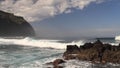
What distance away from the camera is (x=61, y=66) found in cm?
2083

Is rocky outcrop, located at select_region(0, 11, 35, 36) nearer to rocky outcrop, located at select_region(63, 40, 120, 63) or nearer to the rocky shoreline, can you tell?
rocky outcrop, located at select_region(63, 40, 120, 63)

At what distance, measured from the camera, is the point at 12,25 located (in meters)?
142

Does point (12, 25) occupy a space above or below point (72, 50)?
above

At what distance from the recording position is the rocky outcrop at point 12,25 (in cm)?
13062

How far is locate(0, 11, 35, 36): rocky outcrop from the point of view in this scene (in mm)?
130625

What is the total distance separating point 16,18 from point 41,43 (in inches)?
4170

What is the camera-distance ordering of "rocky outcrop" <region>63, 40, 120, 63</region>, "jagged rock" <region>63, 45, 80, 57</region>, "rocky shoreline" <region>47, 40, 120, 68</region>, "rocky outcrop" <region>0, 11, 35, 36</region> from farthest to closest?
"rocky outcrop" <region>0, 11, 35, 36</region>
"jagged rock" <region>63, 45, 80, 57</region>
"rocky outcrop" <region>63, 40, 120, 63</region>
"rocky shoreline" <region>47, 40, 120, 68</region>

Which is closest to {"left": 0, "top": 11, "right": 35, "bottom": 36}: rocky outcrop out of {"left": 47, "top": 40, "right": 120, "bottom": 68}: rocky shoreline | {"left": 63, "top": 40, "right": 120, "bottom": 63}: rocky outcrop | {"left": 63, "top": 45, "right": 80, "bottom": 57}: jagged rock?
{"left": 63, "top": 45, "right": 80, "bottom": 57}: jagged rock

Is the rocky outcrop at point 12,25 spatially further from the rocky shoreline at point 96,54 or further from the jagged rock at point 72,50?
the rocky shoreline at point 96,54

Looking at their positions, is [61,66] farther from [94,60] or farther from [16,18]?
[16,18]

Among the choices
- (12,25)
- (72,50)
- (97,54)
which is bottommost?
(97,54)

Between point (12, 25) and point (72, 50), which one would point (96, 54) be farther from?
point (12, 25)

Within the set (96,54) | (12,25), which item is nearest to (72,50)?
(96,54)

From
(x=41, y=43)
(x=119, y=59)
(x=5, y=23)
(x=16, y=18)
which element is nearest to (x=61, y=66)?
(x=119, y=59)
